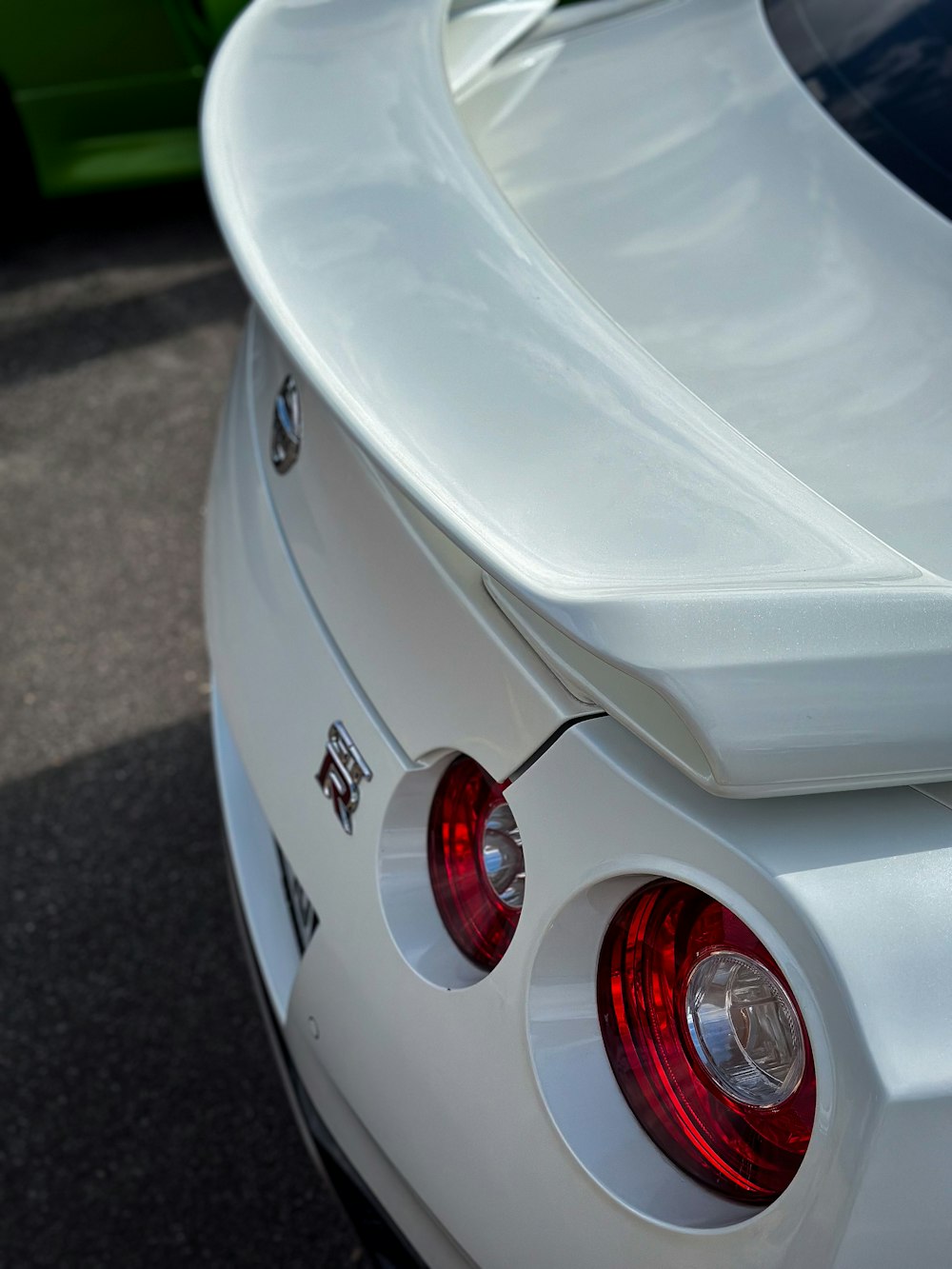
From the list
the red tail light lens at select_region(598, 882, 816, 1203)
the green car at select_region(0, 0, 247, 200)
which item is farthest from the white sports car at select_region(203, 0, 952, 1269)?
the green car at select_region(0, 0, 247, 200)

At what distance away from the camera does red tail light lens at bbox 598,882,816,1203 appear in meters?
0.85

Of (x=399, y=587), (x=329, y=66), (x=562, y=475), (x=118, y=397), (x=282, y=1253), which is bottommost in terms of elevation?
(x=282, y=1253)

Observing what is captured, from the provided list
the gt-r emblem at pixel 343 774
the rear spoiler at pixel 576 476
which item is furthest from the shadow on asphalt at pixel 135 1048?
the rear spoiler at pixel 576 476

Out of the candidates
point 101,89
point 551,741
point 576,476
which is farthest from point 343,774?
point 101,89

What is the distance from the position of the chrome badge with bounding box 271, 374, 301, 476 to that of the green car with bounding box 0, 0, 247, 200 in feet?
8.38

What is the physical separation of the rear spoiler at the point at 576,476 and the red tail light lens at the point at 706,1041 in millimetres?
144

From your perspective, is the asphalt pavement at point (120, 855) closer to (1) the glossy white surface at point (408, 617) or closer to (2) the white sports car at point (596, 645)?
(2) the white sports car at point (596, 645)

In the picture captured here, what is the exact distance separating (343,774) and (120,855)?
118 cm

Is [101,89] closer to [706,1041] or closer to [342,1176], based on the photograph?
[342,1176]

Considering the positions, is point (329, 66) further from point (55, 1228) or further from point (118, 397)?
point (118, 397)

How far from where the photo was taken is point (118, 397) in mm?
3432

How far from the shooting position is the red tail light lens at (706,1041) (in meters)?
0.85

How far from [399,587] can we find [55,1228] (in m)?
1.16

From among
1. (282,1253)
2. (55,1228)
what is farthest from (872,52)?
(55,1228)
